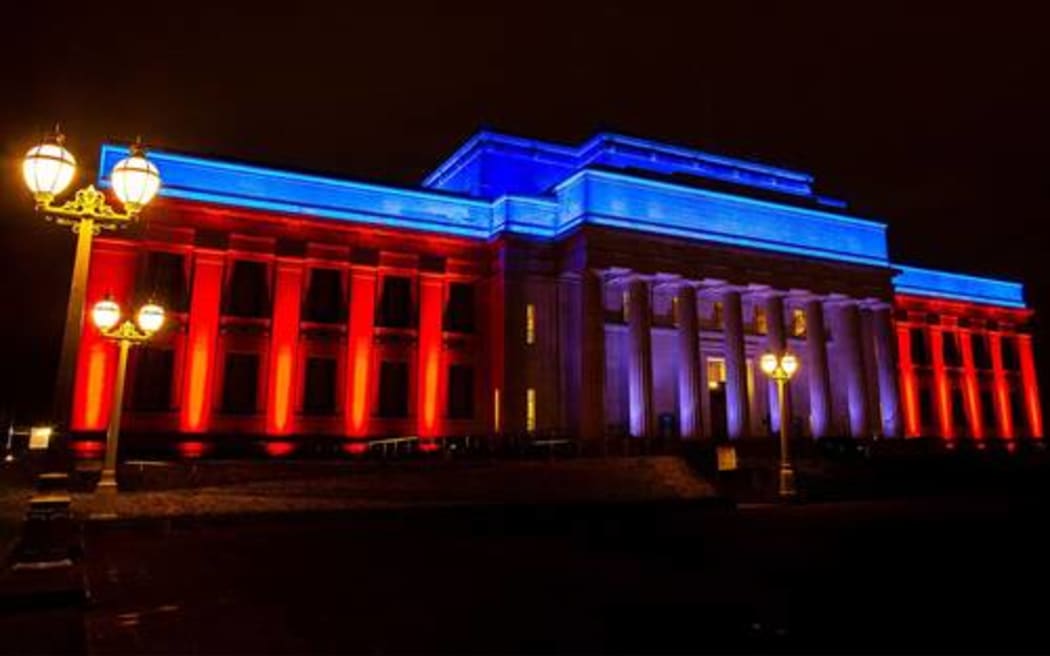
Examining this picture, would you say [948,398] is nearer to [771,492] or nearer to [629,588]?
[771,492]

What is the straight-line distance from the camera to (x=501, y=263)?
→ 113ft

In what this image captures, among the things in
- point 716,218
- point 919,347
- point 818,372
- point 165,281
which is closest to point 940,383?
point 919,347

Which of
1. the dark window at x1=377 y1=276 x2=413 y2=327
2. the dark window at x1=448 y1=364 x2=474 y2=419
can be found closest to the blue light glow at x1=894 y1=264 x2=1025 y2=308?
the dark window at x1=448 y1=364 x2=474 y2=419

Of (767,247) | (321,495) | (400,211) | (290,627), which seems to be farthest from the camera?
(767,247)

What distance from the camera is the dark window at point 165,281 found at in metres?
29.6

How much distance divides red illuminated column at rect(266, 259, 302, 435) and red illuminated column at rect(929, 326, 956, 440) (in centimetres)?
3877

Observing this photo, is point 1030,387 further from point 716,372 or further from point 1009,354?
point 716,372

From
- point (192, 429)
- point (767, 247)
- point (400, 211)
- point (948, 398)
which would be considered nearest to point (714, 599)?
point (192, 429)

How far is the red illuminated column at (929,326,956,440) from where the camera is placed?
47.6 m

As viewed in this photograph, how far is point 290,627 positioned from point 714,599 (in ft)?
12.8

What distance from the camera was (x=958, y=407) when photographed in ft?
160

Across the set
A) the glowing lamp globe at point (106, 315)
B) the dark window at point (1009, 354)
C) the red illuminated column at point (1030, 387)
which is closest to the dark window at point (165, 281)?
the glowing lamp globe at point (106, 315)

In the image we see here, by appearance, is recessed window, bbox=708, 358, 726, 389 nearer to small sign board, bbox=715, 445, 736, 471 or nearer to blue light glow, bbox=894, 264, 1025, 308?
blue light glow, bbox=894, 264, 1025, 308

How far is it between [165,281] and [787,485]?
24.1m
